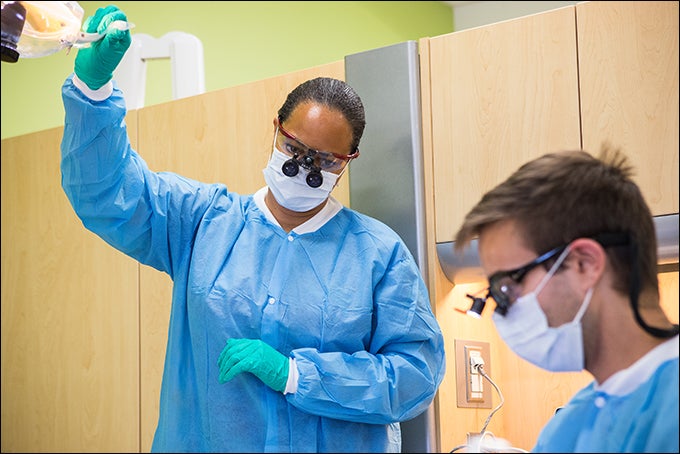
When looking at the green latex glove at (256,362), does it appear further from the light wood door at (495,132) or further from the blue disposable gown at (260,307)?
the light wood door at (495,132)

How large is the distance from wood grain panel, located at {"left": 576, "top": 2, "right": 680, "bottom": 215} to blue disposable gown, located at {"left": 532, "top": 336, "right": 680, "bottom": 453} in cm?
24

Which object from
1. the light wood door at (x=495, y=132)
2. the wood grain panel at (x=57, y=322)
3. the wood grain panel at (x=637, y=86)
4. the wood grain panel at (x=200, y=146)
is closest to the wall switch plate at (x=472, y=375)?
the light wood door at (x=495, y=132)

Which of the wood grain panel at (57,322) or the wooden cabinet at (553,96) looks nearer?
the wooden cabinet at (553,96)

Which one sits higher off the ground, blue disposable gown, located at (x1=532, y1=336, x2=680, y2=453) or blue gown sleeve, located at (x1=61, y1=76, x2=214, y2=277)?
blue gown sleeve, located at (x1=61, y1=76, x2=214, y2=277)

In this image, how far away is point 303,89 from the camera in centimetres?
183

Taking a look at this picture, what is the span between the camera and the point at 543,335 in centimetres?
119

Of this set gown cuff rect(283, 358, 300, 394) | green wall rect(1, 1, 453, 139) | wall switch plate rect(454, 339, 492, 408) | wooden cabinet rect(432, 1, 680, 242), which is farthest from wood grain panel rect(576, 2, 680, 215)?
green wall rect(1, 1, 453, 139)

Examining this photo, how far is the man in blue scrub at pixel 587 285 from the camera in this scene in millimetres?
1159

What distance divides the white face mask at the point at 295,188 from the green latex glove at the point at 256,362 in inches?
11.0

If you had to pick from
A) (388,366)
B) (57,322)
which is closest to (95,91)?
(388,366)

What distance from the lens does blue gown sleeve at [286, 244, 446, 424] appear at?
1627 mm

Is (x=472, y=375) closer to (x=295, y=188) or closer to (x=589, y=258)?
(x=295, y=188)

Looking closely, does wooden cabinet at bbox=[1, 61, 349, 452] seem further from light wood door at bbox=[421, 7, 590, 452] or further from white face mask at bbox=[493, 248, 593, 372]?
white face mask at bbox=[493, 248, 593, 372]

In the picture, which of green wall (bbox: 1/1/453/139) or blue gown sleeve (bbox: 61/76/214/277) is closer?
blue gown sleeve (bbox: 61/76/214/277)
